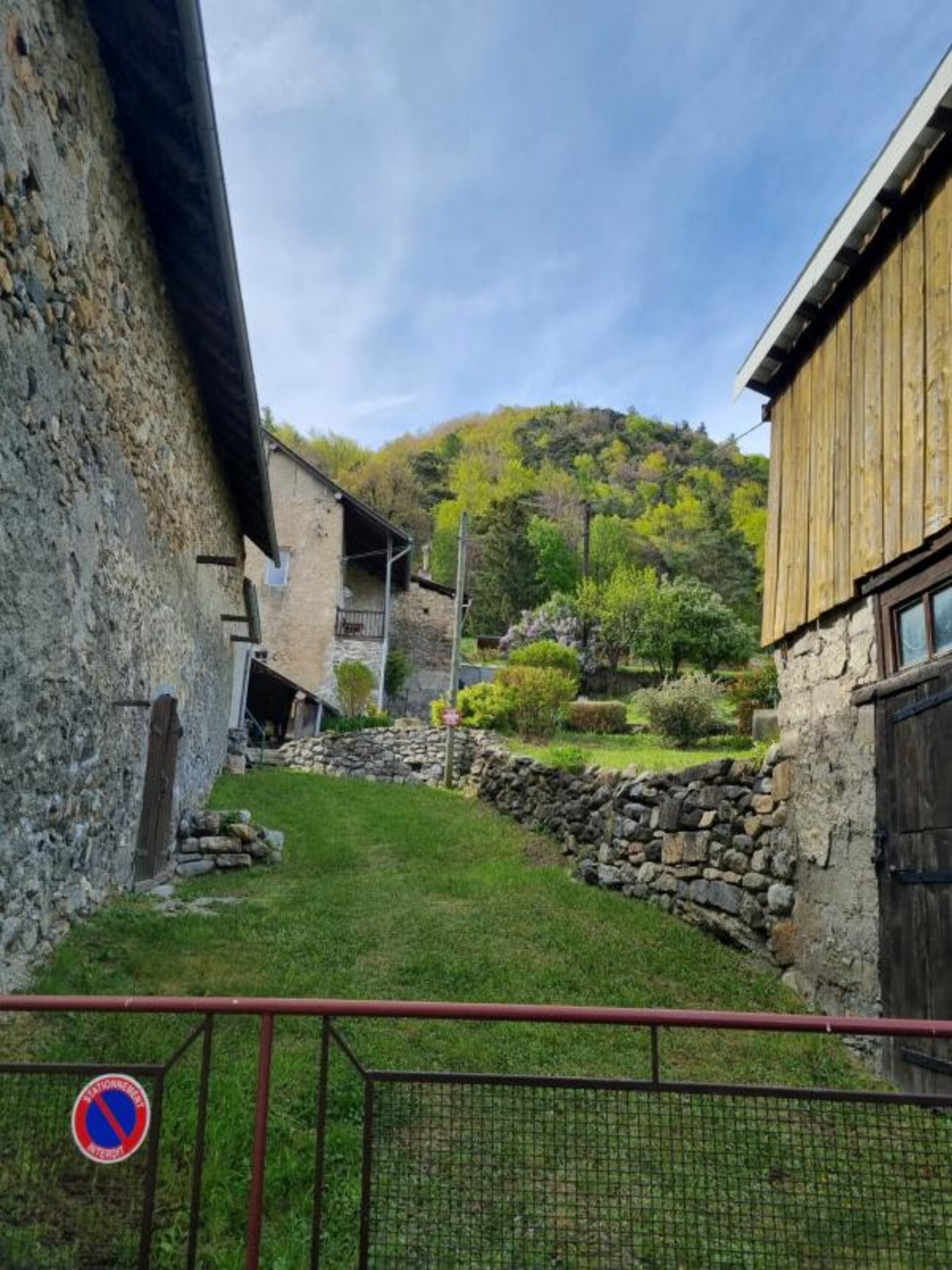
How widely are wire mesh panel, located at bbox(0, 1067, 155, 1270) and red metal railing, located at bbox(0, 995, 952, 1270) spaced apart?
0.21 metres

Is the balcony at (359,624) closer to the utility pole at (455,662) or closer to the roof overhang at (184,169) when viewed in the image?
the utility pole at (455,662)

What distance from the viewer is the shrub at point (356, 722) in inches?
843

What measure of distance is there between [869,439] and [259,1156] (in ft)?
17.1

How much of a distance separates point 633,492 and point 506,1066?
6801cm

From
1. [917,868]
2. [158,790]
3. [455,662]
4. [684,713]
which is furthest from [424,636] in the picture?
[917,868]

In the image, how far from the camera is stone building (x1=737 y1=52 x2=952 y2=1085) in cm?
451

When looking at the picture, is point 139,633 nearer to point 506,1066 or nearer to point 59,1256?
point 506,1066

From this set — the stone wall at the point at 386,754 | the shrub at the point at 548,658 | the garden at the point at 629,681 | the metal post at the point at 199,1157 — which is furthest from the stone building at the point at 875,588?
the shrub at the point at 548,658

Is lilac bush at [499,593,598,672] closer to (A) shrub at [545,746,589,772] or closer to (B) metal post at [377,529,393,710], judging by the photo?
(B) metal post at [377,529,393,710]

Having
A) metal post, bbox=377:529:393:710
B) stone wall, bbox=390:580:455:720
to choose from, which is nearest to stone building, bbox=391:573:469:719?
stone wall, bbox=390:580:455:720

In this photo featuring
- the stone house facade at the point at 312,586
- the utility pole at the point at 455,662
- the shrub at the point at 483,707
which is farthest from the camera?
the stone house facade at the point at 312,586

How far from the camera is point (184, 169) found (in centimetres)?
570

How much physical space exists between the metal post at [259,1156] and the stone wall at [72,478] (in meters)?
2.55

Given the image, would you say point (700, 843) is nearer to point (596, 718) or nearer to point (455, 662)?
point (596, 718)
